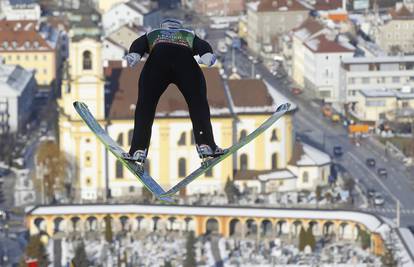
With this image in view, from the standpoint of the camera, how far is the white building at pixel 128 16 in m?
43.5

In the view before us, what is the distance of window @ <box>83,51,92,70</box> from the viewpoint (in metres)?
27.8

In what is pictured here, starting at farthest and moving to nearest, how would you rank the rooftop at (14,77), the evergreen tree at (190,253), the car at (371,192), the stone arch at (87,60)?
the rooftop at (14,77) → the car at (371,192) → the stone arch at (87,60) → the evergreen tree at (190,253)

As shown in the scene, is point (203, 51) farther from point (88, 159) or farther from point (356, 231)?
point (88, 159)

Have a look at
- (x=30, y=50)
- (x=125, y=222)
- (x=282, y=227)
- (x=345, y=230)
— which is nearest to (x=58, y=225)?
(x=125, y=222)

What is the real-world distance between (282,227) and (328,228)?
2.14 ft

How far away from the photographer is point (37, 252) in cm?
2303

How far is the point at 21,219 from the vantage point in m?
26.6

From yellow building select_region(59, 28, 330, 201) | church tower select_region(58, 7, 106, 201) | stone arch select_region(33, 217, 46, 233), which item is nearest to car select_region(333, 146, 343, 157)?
yellow building select_region(59, 28, 330, 201)

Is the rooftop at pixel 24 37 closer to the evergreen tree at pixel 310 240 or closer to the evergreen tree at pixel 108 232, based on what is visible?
the evergreen tree at pixel 108 232

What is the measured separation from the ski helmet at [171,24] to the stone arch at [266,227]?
19.4m

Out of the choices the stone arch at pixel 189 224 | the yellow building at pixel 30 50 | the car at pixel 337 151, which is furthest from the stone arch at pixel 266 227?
the yellow building at pixel 30 50

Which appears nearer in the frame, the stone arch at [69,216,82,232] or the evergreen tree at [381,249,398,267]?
the evergreen tree at [381,249,398,267]

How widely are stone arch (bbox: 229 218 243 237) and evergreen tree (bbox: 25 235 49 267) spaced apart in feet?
10.4

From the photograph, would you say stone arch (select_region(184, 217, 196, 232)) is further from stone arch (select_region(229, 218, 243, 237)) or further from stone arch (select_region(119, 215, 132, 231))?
stone arch (select_region(119, 215, 132, 231))
